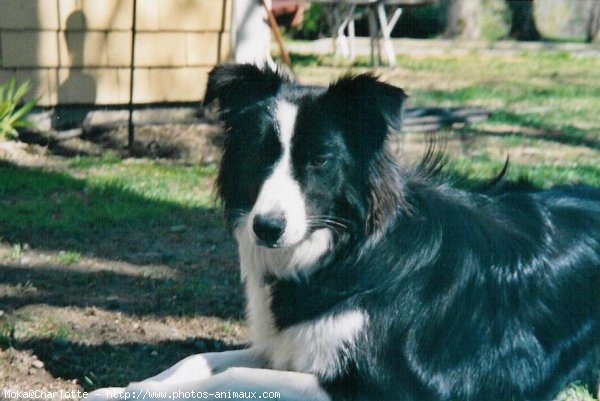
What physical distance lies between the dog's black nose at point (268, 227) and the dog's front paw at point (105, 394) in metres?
0.92

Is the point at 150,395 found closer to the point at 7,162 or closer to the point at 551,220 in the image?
the point at 551,220

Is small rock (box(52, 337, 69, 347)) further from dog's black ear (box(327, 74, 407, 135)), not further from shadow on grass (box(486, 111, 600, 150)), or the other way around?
shadow on grass (box(486, 111, 600, 150))

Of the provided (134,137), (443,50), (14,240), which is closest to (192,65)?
(134,137)

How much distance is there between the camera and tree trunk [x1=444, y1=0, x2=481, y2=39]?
69.5ft

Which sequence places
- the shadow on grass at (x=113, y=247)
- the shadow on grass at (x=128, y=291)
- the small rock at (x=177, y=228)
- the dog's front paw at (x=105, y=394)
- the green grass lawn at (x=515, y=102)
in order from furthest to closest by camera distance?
the green grass lawn at (x=515, y=102) → the small rock at (x=177, y=228) → the shadow on grass at (x=113, y=247) → the shadow on grass at (x=128, y=291) → the dog's front paw at (x=105, y=394)

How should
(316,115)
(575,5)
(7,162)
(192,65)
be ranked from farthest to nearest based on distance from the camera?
(575,5), (192,65), (7,162), (316,115)

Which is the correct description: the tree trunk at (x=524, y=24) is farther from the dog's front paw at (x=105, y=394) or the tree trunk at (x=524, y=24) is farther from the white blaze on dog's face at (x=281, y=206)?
the dog's front paw at (x=105, y=394)

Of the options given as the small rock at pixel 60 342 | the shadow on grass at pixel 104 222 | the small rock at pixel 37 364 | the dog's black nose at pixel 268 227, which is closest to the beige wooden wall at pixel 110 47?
the shadow on grass at pixel 104 222

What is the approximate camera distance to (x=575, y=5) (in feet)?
82.9

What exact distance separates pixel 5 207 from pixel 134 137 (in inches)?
89.1

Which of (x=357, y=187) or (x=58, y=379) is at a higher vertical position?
(x=357, y=187)

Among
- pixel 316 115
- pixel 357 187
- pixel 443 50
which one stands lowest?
pixel 443 50

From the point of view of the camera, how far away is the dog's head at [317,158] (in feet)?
10.7

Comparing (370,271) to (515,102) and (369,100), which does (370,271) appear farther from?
(515,102)
